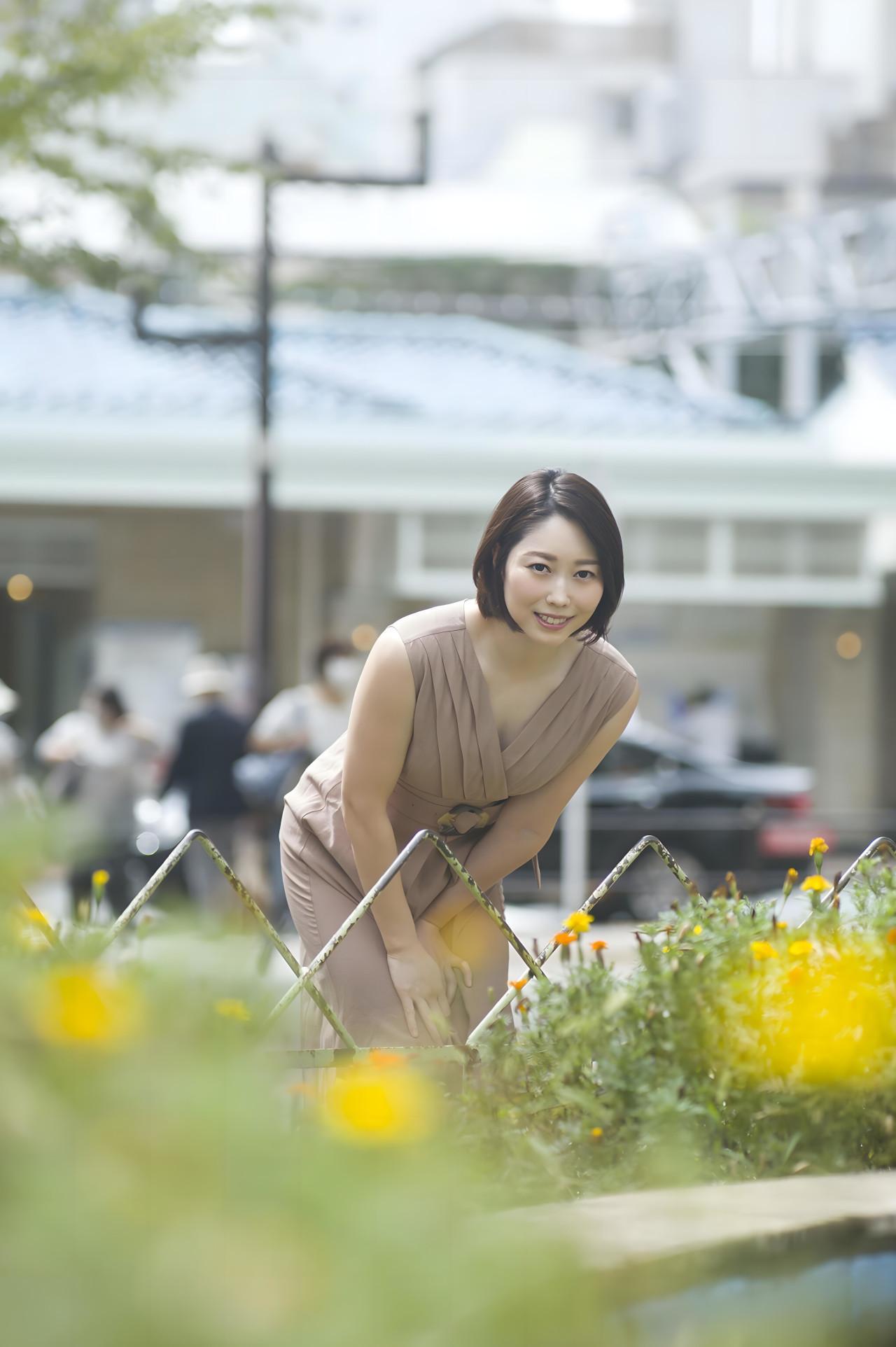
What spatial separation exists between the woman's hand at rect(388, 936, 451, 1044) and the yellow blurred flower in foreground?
199 centimetres

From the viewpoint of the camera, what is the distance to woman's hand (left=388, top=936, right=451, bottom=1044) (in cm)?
305

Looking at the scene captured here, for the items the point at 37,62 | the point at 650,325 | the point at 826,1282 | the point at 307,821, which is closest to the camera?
the point at 826,1282

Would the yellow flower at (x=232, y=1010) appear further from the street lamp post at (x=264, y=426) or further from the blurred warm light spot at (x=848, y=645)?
the blurred warm light spot at (x=848, y=645)


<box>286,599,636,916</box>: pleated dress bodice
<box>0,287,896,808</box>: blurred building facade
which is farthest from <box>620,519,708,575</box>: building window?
<box>286,599,636,916</box>: pleated dress bodice

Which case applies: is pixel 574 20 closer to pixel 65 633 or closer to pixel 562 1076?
pixel 65 633

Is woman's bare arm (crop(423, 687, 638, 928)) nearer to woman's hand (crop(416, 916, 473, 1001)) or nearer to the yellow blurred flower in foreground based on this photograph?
woman's hand (crop(416, 916, 473, 1001))

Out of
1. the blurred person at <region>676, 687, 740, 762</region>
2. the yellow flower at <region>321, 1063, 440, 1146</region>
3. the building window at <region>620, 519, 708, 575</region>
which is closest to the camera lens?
the yellow flower at <region>321, 1063, 440, 1146</region>

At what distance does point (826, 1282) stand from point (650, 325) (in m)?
13.8

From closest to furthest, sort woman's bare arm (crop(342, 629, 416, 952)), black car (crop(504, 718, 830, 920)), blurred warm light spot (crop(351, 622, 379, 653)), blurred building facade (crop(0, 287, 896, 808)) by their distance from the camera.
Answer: woman's bare arm (crop(342, 629, 416, 952)), black car (crop(504, 718, 830, 920)), blurred building facade (crop(0, 287, 896, 808)), blurred warm light spot (crop(351, 622, 379, 653))

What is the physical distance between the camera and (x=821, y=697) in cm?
1448

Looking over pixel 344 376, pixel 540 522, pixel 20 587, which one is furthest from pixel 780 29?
pixel 540 522

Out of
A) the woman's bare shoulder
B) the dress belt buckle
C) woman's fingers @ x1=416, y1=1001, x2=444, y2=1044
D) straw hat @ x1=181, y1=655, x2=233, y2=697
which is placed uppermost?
the woman's bare shoulder

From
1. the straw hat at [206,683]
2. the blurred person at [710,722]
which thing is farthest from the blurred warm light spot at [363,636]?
the straw hat at [206,683]

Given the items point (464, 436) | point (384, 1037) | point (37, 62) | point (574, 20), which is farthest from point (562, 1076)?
point (574, 20)
